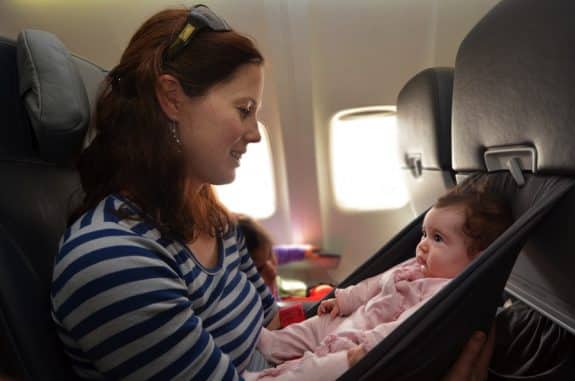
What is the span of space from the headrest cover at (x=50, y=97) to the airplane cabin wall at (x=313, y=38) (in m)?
2.03

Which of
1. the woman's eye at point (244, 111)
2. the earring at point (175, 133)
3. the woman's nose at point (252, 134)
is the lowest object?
the woman's nose at point (252, 134)

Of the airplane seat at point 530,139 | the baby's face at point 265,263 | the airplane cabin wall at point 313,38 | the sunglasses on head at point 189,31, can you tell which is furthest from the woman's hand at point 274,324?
the airplane cabin wall at point 313,38

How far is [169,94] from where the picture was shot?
1.02m

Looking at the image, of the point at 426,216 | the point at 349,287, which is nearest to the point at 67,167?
the point at 349,287

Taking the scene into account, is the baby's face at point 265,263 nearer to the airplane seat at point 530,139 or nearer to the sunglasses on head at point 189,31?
the airplane seat at point 530,139

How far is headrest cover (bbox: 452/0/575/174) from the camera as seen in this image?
0.82m

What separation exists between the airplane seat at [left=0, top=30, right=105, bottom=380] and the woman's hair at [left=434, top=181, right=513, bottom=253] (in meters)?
0.94

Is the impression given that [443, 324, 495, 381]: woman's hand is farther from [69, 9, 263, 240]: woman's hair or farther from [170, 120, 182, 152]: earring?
[170, 120, 182, 152]: earring

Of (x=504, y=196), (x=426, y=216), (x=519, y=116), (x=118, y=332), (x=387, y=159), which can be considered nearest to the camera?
(x=118, y=332)

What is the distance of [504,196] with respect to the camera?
3.62ft

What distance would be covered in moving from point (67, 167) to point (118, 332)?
1.76ft

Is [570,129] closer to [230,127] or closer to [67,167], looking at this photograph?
[230,127]

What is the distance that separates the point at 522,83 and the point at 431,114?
1138 mm

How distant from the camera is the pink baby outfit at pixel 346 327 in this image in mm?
971
